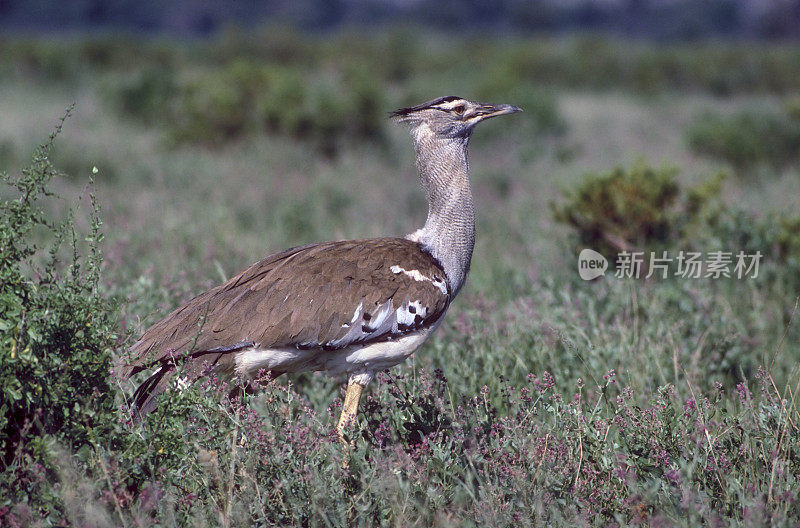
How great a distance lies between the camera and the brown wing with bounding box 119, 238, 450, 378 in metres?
2.97

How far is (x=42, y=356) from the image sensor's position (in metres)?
2.40

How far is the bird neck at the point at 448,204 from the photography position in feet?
11.1

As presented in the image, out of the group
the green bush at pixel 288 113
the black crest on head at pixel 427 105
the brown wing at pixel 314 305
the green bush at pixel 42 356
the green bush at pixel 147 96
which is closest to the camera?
the green bush at pixel 42 356

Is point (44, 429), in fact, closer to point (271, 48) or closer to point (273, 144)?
point (273, 144)

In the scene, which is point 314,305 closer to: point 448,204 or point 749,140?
point 448,204

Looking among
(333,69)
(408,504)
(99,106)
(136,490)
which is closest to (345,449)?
Result: (408,504)

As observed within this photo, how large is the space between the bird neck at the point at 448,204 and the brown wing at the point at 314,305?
0.36 ft

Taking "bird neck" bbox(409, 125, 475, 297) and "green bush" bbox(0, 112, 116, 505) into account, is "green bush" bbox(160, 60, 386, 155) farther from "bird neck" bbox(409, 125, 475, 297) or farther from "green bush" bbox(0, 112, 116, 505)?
"green bush" bbox(0, 112, 116, 505)

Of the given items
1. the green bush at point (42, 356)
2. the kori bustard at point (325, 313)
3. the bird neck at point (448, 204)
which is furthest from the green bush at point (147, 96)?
the green bush at point (42, 356)

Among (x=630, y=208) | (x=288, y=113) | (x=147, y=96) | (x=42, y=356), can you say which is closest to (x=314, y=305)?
(x=42, y=356)

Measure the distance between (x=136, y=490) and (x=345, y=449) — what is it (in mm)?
658

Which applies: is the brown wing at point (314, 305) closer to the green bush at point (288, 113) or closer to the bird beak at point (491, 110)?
the bird beak at point (491, 110)

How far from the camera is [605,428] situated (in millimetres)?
2883

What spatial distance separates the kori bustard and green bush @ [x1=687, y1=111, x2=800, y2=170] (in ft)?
23.3
